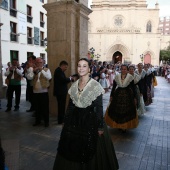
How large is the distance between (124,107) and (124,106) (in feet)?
0.08

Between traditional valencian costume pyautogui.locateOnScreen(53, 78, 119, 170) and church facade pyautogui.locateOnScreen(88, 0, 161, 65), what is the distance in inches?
1481

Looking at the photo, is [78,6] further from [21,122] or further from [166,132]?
[166,132]

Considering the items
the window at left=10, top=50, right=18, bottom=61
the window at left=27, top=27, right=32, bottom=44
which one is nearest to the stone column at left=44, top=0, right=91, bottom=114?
the window at left=10, top=50, right=18, bottom=61

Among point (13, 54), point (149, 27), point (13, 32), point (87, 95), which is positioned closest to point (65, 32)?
point (87, 95)

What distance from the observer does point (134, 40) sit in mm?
40594

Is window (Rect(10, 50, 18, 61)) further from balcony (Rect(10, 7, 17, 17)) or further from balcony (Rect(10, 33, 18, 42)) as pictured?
balcony (Rect(10, 7, 17, 17))

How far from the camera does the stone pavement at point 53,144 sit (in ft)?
12.2

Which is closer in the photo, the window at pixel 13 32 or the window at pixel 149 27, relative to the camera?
the window at pixel 13 32

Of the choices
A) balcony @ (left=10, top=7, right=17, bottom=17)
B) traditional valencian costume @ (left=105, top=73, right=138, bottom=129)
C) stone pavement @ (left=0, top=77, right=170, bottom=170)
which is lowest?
stone pavement @ (left=0, top=77, right=170, bottom=170)

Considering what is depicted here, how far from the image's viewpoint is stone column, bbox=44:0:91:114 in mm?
6328

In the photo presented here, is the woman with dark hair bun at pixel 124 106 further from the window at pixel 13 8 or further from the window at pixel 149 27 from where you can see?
the window at pixel 149 27

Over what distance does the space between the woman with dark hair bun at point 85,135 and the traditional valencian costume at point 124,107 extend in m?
2.23

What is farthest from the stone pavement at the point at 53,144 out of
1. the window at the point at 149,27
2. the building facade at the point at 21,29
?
the window at the point at 149,27

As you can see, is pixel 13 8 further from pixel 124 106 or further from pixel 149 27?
pixel 149 27
